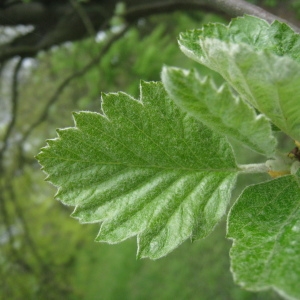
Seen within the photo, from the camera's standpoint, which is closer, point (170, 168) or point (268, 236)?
point (268, 236)

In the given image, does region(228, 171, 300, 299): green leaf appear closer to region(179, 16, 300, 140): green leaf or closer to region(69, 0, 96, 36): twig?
region(179, 16, 300, 140): green leaf

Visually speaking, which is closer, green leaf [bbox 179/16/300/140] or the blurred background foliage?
green leaf [bbox 179/16/300/140]

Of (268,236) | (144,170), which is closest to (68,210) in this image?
(144,170)

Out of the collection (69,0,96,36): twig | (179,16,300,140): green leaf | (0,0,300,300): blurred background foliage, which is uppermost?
(179,16,300,140): green leaf

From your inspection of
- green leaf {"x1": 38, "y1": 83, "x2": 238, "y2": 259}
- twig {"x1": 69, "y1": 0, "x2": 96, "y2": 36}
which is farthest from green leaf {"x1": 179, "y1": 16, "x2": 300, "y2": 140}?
twig {"x1": 69, "y1": 0, "x2": 96, "y2": 36}

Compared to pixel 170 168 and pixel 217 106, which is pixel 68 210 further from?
pixel 217 106

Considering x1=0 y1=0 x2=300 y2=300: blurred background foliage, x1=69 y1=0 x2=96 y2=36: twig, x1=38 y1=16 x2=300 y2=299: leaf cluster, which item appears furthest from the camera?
x1=0 y1=0 x2=300 y2=300: blurred background foliage
